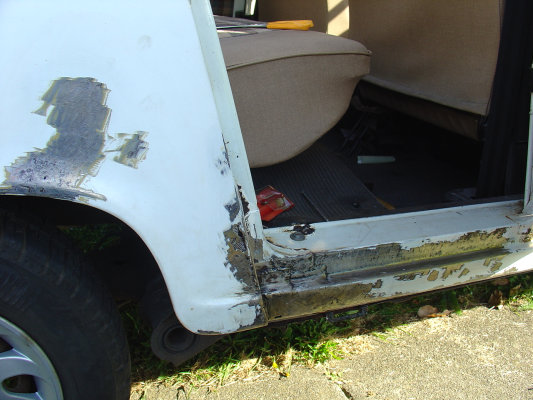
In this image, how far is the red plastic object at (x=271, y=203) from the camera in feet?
6.42

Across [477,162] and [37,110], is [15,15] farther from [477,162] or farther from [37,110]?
[477,162]

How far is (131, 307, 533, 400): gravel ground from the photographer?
175 centimetres

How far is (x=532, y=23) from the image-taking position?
1692mm

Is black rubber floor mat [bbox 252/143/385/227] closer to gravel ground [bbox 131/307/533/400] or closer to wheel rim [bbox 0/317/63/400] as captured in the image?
gravel ground [bbox 131/307/533/400]

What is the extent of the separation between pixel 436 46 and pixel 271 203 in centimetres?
103

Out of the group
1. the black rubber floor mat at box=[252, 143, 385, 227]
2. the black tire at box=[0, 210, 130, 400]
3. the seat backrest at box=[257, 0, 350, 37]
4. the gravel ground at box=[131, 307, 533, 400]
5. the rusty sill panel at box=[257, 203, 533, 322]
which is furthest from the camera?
the seat backrest at box=[257, 0, 350, 37]

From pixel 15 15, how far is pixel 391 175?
6.78 ft

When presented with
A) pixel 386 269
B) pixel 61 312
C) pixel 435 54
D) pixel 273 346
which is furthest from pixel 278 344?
pixel 435 54

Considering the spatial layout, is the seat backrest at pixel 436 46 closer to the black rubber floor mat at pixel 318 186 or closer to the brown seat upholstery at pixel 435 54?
the brown seat upholstery at pixel 435 54

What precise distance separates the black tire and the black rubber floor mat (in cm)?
83

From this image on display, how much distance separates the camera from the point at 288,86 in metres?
1.91

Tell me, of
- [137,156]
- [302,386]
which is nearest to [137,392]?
[302,386]

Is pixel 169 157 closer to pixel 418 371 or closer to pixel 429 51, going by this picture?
pixel 418 371

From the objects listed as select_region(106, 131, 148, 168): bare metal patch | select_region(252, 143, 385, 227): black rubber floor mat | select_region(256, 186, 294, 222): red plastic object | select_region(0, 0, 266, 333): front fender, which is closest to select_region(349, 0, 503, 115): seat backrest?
select_region(252, 143, 385, 227): black rubber floor mat
